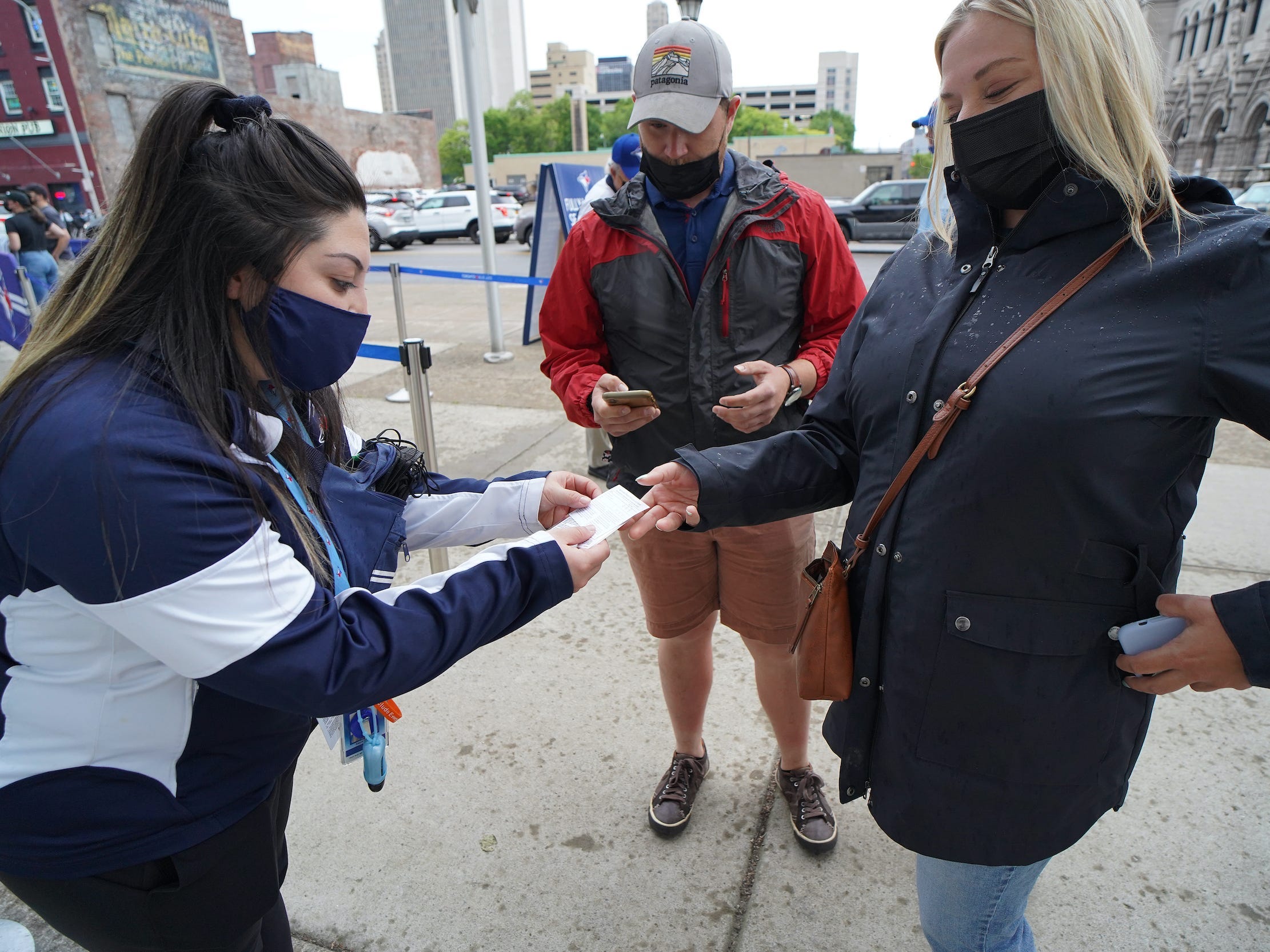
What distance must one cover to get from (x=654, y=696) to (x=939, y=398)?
2.05m

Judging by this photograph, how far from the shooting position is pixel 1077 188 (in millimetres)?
1242

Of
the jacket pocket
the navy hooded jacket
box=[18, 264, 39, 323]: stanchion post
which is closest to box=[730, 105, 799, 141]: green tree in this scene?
box=[18, 264, 39, 323]: stanchion post

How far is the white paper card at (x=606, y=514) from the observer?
1653 millimetres

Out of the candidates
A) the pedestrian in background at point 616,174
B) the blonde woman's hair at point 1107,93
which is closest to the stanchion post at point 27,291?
the pedestrian in background at point 616,174

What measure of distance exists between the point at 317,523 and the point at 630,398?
95 centimetres

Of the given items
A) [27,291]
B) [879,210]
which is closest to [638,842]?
[27,291]

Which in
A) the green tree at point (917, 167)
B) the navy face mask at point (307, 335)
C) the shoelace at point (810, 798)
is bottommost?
the shoelace at point (810, 798)

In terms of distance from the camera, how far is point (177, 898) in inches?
50.8

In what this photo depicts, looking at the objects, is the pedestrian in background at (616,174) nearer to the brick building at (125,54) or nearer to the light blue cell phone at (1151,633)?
the light blue cell phone at (1151,633)

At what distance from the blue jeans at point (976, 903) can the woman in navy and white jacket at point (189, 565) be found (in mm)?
916

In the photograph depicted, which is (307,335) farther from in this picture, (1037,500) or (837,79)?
(837,79)

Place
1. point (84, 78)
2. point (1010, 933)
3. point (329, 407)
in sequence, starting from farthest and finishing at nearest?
point (84, 78), point (329, 407), point (1010, 933)

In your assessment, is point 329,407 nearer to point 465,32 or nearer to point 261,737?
point 261,737

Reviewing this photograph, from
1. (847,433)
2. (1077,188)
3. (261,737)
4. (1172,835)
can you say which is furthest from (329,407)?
(1172,835)
